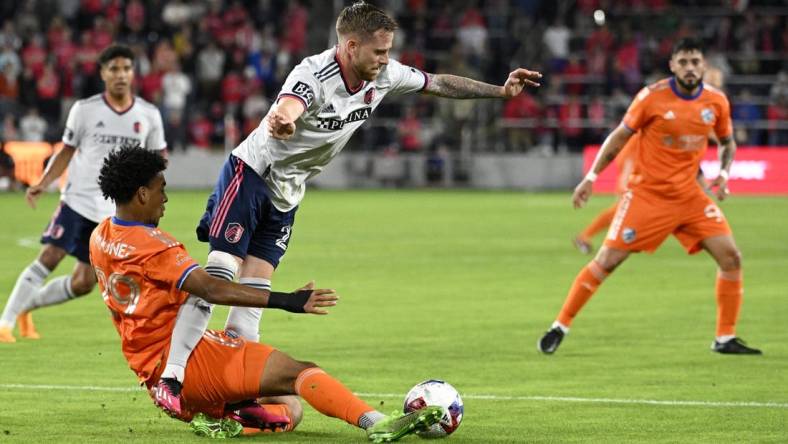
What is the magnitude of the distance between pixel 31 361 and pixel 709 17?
2904cm

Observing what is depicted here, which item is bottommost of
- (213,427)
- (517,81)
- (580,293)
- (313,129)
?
(213,427)

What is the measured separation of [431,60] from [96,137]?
83.3ft

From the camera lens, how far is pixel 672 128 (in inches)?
431

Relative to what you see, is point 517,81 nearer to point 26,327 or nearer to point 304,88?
point 304,88

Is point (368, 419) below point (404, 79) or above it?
below

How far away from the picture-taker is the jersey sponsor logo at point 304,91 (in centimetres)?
739

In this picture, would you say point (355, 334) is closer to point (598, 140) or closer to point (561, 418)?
point (561, 418)

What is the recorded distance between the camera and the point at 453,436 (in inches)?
287

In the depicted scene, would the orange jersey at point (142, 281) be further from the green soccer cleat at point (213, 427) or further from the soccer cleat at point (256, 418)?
the soccer cleat at point (256, 418)

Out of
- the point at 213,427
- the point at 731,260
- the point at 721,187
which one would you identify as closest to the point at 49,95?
the point at 721,187

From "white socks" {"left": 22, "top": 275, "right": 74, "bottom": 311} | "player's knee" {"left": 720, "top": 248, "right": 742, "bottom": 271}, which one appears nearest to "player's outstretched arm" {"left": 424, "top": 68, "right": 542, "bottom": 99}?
"player's knee" {"left": 720, "top": 248, "right": 742, "bottom": 271}

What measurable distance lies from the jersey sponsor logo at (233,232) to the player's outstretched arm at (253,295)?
36.4 inches

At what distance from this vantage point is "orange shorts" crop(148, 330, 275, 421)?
22.9 feet

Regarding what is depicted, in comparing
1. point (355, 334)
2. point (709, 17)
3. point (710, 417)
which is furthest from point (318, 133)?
point (709, 17)
